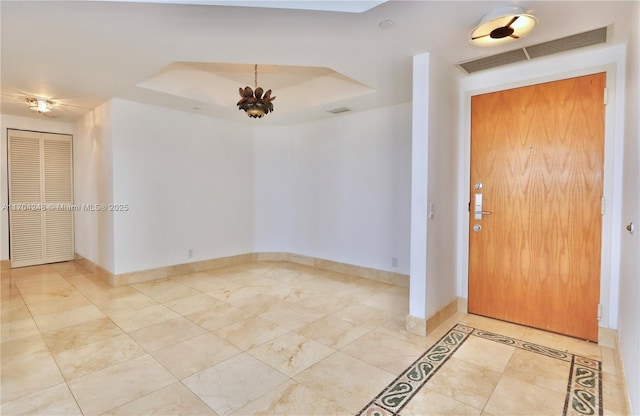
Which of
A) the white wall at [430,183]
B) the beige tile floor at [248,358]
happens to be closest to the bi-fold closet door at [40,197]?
the beige tile floor at [248,358]

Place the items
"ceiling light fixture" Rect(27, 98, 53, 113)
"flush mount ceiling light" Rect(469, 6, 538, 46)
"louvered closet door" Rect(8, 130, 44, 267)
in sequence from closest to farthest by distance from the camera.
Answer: "flush mount ceiling light" Rect(469, 6, 538, 46)
"ceiling light fixture" Rect(27, 98, 53, 113)
"louvered closet door" Rect(8, 130, 44, 267)

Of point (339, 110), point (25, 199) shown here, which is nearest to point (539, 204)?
point (339, 110)

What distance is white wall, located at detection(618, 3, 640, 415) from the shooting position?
5.60 feet

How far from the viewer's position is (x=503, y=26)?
7.06 ft

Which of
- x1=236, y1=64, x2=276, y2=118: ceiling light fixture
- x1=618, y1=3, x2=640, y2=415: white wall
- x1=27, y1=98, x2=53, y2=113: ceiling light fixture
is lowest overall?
x1=618, y1=3, x2=640, y2=415: white wall

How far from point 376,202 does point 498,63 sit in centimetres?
230

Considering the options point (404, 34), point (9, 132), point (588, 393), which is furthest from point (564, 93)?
point (9, 132)

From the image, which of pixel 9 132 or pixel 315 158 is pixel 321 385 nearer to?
pixel 315 158

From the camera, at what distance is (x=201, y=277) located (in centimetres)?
479

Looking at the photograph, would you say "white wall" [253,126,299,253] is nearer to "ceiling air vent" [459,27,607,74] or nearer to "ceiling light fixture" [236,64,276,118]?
"ceiling light fixture" [236,64,276,118]

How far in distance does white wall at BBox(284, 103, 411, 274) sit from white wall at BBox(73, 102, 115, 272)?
8.91 ft

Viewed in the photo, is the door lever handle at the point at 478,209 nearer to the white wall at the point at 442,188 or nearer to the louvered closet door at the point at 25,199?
the white wall at the point at 442,188

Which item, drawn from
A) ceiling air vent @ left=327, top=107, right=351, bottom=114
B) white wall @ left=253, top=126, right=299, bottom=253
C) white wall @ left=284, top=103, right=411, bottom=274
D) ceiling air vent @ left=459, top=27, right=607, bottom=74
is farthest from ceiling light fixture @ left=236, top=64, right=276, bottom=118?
white wall @ left=253, top=126, right=299, bottom=253

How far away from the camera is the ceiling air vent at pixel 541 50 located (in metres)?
2.43
